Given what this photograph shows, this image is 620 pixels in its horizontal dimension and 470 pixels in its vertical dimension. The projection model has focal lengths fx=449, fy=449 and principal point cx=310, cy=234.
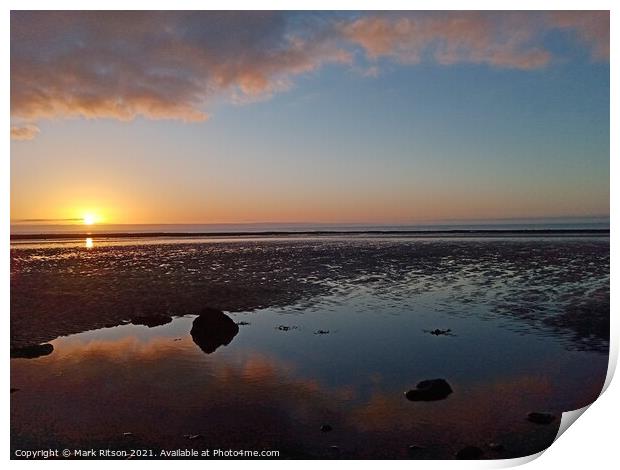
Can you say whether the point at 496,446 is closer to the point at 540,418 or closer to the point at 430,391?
the point at 540,418

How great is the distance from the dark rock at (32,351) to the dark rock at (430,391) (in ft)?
13.8

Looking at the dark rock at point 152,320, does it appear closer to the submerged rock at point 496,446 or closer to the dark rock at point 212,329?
the dark rock at point 212,329

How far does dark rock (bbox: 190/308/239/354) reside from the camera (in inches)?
229

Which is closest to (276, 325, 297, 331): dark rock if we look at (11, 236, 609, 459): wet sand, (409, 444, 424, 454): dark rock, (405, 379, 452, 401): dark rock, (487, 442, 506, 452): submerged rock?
(11, 236, 609, 459): wet sand

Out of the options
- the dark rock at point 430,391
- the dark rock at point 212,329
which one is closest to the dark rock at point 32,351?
the dark rock at point 212,329

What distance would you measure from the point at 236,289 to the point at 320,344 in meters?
2.97

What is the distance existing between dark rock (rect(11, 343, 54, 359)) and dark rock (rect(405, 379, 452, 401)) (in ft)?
13.8

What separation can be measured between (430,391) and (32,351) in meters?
4.52

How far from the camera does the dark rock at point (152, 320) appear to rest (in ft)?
21.0

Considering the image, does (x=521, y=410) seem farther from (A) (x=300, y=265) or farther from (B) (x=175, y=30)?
(A) (x=300, y=265)

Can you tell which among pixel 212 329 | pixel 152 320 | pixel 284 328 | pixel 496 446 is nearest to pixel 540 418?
pixel 496 446

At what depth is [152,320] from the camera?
648 centimetres

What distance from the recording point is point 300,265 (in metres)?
11.1

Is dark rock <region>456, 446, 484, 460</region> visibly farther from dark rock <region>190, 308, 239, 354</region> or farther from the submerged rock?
dark rock <region>190, 308, 239, 354</region>
